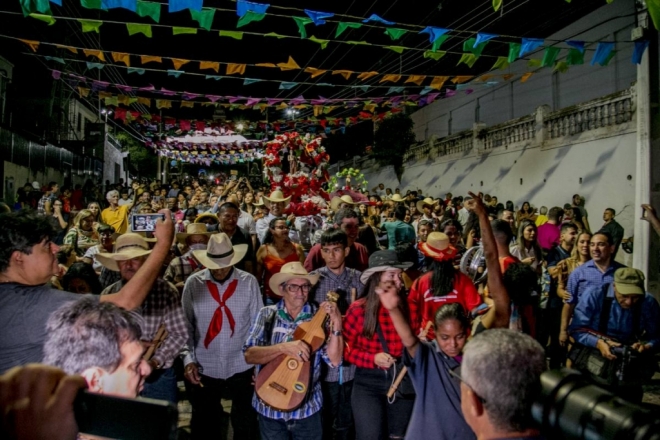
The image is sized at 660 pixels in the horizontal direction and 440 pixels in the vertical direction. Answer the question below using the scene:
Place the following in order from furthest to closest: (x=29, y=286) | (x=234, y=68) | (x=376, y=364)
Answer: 1. (x=234, y=68)
2. (x=376, y=364)
3. (x=29, y=286)

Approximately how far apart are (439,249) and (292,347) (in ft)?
6.13

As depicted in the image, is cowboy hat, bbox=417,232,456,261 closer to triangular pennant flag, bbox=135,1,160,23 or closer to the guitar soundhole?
the guitar soundhole

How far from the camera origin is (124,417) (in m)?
1.18

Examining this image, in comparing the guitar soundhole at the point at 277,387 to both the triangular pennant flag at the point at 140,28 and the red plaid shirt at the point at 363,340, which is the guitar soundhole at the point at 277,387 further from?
the triangular pennant flag at the point at 140,28

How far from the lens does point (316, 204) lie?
31.3ft

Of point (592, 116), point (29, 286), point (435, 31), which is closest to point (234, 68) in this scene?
point (435, 31)

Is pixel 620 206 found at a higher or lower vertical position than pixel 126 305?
higher

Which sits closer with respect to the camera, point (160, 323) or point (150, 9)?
point (160, 323)

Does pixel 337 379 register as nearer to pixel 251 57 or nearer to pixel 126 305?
Answer: pixel 126 305

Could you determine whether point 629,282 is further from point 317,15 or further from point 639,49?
point 639,49

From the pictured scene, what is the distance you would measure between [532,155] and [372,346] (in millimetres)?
15306

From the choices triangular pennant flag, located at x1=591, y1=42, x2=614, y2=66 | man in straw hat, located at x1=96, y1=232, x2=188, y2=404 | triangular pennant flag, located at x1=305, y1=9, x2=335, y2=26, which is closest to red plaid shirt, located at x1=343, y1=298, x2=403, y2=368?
man in straw hat, located at x1=96, y1=232, x2=188, y2=404

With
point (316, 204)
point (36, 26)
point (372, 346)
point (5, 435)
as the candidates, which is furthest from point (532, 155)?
point (36, 26)

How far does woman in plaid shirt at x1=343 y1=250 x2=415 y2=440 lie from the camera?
377 cm
